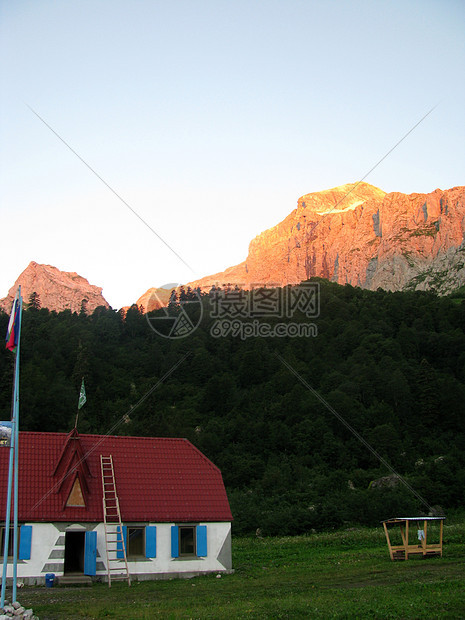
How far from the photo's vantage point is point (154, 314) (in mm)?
123000

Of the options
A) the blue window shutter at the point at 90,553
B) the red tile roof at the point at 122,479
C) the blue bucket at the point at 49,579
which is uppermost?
the red tile roof at the point at 122,479

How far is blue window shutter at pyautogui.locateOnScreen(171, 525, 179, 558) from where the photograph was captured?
954 inches

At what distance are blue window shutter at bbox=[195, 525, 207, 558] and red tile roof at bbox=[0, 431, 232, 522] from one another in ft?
1.22

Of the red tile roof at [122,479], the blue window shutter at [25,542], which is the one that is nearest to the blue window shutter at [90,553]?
the red tile roof at [122,479]

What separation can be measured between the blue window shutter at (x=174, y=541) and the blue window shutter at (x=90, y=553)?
2935 millimetres

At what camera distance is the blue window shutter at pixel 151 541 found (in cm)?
2395

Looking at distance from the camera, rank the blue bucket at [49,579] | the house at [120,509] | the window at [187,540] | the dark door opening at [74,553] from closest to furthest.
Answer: the blue bucket at [49,579], the house at [120,509], the window at [187,540], the dark door opening at [74,553]

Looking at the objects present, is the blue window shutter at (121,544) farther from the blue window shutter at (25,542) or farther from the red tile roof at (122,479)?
the blue window shutter at (25,542)

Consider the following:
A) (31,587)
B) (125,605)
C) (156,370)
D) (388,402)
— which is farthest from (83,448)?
(156,370)

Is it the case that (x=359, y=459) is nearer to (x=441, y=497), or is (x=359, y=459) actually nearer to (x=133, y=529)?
(x=441, y=497)

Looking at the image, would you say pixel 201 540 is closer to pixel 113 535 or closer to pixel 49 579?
pixel 113 535

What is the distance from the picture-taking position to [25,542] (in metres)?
22.7

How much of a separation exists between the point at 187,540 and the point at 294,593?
8.10 m

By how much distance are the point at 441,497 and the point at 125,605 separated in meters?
44.9
